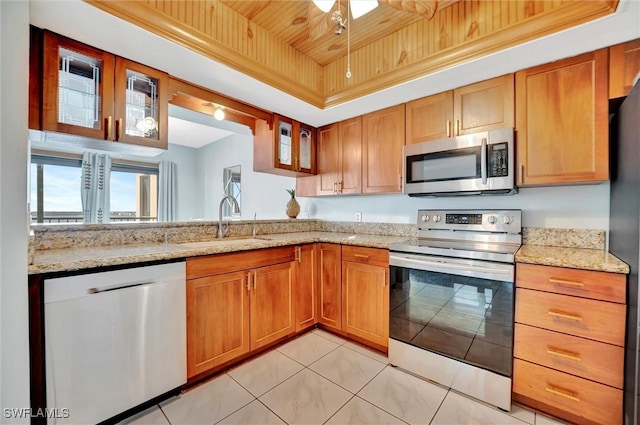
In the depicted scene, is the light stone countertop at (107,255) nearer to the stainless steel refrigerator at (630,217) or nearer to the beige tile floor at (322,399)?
the beige tile floor at (322,399)

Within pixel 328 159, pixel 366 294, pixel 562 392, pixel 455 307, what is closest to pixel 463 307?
pixel 455 307

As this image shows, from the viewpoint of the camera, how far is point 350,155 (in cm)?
271

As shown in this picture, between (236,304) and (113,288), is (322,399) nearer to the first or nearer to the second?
(236,304)

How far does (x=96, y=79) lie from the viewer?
1.60 meters

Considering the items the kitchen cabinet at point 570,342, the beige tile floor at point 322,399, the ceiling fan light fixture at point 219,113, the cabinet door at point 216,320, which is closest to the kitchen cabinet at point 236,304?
the cabinet door at point 216,320

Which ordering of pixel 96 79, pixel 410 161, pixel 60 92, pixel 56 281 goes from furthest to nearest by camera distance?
pixel 410 161 < pixel 96 79 < pixel 60 92 < pixel 56 281

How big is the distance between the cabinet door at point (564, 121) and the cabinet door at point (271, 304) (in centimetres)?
191

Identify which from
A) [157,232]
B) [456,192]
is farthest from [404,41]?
[157,232]

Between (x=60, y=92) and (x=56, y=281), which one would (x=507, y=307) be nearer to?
(x=56, y=281)

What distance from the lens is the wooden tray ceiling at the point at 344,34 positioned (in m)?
1.41

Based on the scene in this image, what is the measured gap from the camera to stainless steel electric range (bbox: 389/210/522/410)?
1.55 metres

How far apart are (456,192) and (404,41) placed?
3.94 ft

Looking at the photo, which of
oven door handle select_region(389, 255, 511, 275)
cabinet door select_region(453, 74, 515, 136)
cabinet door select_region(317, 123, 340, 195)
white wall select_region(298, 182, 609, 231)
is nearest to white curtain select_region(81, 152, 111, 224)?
cabinet door select_region(317, 123, 340, 195)

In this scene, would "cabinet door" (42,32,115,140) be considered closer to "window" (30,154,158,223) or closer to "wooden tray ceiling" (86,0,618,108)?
"wooden tray ceiling" (86,0,618,108)
